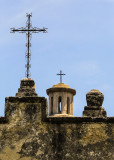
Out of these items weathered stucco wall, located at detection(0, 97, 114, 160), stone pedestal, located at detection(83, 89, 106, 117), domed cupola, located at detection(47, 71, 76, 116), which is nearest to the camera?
weathered stucco wall, located at detection(0, 97, 114, 160)

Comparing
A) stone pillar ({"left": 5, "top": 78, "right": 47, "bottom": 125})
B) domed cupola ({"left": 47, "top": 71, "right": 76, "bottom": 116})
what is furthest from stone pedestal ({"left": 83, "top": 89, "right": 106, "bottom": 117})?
domed cupola ({"left": 47, "top": 71, "right": 76, "bottom": 116})

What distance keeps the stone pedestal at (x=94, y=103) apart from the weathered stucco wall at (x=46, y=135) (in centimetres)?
152

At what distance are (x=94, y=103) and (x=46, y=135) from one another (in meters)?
2.39

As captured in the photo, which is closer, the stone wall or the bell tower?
the stone wall

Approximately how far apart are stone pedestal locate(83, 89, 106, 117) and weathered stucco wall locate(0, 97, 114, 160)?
152 cm

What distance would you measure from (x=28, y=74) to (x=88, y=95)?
2073 mm

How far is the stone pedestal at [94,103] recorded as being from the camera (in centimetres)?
1672

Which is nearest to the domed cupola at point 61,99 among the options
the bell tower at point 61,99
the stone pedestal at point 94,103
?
the bell tower at point 61,99

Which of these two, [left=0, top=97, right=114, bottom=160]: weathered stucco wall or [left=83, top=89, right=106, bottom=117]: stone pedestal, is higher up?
[left=83, top=89, right=106, bottom=117]: stone pedestal

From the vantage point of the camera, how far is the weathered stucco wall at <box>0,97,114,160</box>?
14.8 metres

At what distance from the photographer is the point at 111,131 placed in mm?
15094

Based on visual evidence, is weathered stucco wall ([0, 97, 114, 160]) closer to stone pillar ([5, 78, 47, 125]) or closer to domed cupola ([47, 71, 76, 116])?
stone pillar ([5, 78, 47, 125])

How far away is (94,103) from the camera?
55.4 feet

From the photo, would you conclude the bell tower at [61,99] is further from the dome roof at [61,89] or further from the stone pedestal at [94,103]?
the stone pedestal at [94,103]
